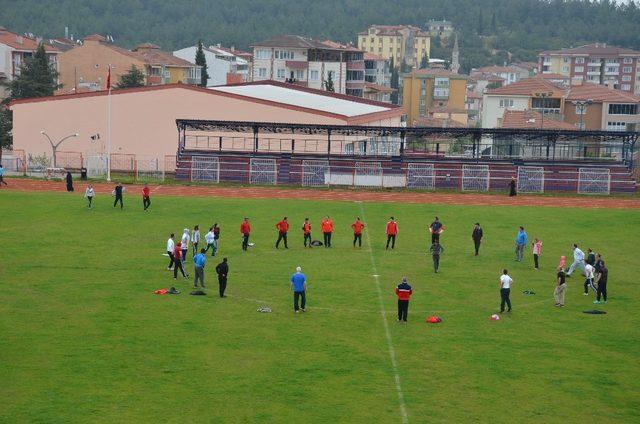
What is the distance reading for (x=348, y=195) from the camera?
6625 cm

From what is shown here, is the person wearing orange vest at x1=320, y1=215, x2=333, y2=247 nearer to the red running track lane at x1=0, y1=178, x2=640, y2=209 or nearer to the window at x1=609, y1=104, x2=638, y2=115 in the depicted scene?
the red running track lane at x1=0, y1=178, x2=640, y2=209

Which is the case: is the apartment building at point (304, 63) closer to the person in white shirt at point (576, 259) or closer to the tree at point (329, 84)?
the tree at point (329, 84)

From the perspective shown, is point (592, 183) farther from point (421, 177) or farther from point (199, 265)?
point (199, 265)

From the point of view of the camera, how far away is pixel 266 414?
2256cm

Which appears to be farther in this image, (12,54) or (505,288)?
(12,54)

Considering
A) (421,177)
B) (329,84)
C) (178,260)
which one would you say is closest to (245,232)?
(178,260)

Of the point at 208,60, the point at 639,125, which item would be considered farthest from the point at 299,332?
the point at 208,60

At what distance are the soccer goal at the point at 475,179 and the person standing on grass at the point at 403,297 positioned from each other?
4045 cm

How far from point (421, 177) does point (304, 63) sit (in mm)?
79929

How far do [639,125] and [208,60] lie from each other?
73.9 meters

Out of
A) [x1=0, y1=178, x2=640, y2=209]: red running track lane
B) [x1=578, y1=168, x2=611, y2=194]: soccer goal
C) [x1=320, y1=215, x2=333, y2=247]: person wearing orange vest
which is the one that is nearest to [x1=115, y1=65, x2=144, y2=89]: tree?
[x1=0, y1=178, x2=640, y2=209]: red running track lane

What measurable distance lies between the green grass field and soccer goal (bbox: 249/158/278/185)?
2243 centimetres

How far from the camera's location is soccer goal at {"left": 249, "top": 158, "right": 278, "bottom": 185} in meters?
71.4

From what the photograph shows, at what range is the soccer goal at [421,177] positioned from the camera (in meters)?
71.2
